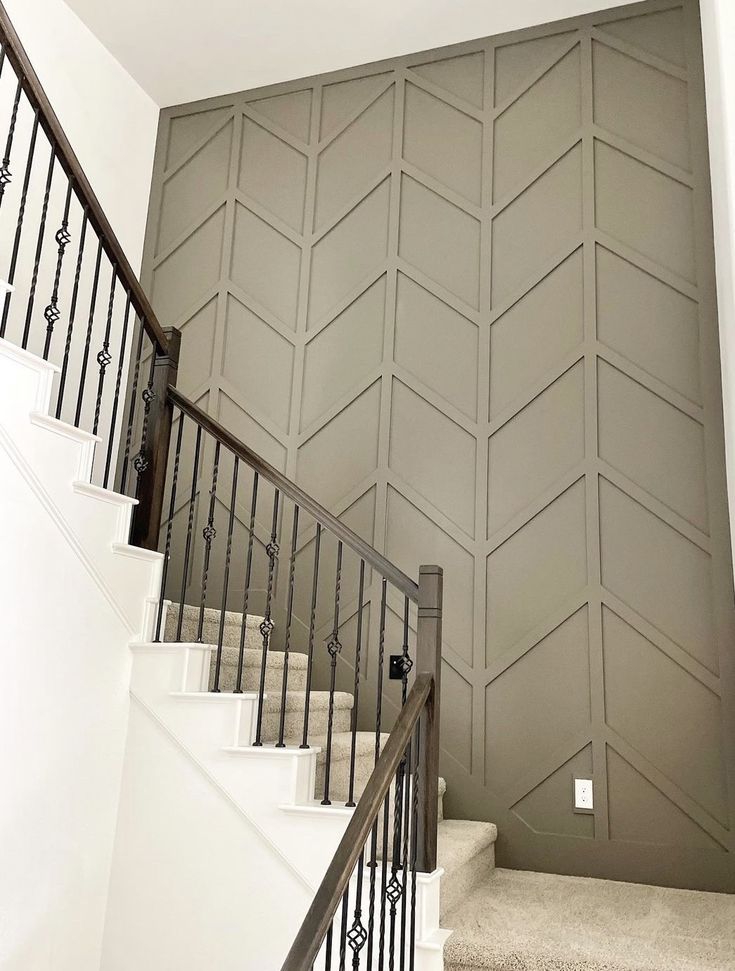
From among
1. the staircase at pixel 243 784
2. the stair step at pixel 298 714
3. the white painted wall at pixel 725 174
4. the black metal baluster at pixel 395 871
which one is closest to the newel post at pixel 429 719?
the staircase at pixel 243 784

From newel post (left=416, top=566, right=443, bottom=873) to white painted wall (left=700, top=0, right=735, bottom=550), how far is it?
1.32 m

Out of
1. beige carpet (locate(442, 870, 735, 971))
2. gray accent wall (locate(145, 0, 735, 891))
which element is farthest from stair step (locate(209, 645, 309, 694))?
beige carpet (locate(442, 870, 735, 971))

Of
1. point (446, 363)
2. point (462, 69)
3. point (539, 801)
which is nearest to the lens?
point (539, 801)

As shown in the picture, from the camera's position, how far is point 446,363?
4.33 m

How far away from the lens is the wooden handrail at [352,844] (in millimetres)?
1832

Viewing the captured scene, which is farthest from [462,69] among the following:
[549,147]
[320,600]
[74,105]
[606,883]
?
[606,883]

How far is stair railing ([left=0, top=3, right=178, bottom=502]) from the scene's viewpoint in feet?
9.53

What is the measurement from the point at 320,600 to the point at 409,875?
5.74 feet

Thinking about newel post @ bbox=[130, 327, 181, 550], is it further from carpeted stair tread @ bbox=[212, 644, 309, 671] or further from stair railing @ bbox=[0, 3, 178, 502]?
carpeted stair tread @ bbox=[212, 644, 309, 671]

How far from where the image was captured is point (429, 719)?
288 centimetres

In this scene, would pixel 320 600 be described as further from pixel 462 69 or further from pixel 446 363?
pixel 462 69

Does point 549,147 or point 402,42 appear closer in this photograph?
point 549,147

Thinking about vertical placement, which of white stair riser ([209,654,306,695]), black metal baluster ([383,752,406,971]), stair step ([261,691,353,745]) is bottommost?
black metal baluster ([383,752,406,971])

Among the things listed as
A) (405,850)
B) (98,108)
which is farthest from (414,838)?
(98,108)
